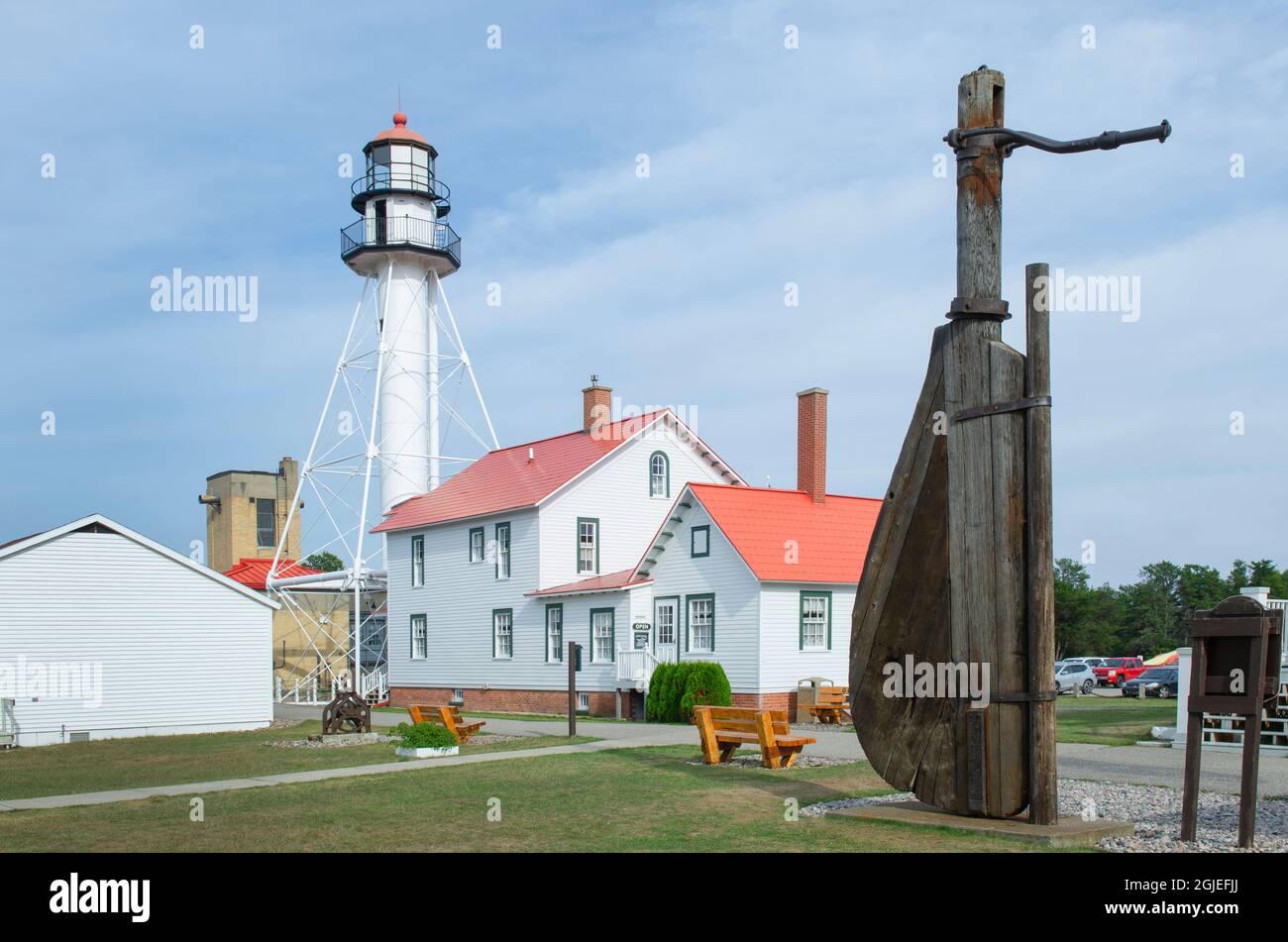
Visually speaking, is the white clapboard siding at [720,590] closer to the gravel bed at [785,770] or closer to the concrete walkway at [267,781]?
the concrete walkway at [267,781]

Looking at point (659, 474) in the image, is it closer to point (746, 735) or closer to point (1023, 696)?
point (746, 735)

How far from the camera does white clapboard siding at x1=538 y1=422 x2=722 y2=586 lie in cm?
3538

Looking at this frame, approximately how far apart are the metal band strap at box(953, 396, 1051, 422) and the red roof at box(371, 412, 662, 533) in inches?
981

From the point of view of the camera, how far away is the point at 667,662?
3053cm

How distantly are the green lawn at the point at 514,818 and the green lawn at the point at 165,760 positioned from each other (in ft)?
9.02

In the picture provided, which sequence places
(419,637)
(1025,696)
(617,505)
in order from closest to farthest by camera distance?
1. (1025,696)
2. (617,505)
3. (419,637)

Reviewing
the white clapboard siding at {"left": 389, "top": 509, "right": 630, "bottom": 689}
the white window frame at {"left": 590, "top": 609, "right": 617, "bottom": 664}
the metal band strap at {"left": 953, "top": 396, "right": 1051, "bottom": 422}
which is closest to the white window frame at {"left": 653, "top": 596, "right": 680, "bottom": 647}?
the white clapboard siding at {"left": 389, "top": 509, "right": 630, "bottom": 689}

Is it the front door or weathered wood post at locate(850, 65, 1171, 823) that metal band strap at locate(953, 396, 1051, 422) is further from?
the front door

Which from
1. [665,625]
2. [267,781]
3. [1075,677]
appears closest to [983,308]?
[267,781]

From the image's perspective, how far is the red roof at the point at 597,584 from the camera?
32656 millimetres

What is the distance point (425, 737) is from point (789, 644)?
12535 mm

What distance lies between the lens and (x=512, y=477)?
1527 inches
